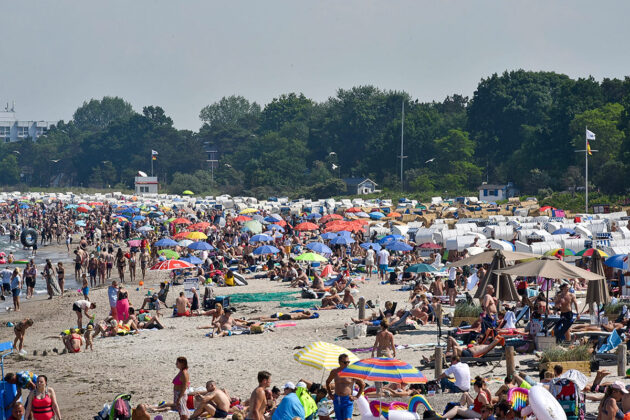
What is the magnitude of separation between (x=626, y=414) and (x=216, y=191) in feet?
284

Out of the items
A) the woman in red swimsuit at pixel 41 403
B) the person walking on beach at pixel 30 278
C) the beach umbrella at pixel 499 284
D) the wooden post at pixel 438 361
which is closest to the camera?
the woman in red swimsuit at pixel 41 403

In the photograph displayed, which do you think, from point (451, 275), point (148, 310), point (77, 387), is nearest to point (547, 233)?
point (451, 275)

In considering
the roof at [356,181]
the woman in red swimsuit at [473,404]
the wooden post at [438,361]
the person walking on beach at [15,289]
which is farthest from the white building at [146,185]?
the woman in red swimsuit at [473,404]

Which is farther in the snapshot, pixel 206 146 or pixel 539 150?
pixel 206 146

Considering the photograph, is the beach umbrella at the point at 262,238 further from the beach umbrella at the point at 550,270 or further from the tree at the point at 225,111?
the tree at the point at 225,111

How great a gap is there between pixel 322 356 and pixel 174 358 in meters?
5.81

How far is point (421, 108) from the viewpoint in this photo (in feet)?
297

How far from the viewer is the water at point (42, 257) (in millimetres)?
31094

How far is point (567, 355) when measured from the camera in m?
12.4

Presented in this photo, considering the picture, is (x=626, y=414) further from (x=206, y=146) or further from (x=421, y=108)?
(x=206, y=146)

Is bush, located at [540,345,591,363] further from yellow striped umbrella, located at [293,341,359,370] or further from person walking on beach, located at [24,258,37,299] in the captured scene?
person walking on beach, located at [24,258,37,299]

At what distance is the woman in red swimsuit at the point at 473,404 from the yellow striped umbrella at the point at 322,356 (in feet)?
5.24

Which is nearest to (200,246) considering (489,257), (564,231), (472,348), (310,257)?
(310,257)

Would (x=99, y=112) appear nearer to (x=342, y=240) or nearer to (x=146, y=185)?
(x=146, y=185)
